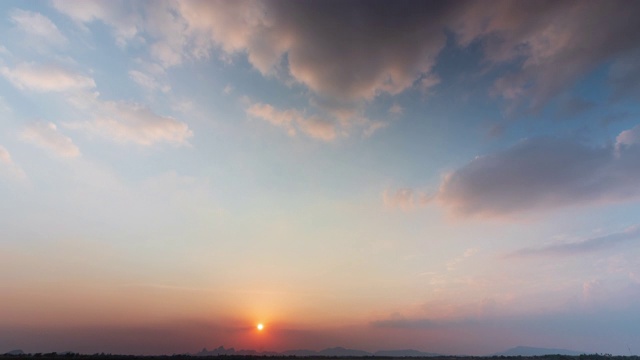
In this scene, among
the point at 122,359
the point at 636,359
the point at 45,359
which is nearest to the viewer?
the point at 45,359

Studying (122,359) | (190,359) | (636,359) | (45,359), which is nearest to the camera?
(45,359)

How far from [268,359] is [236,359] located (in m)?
8.84

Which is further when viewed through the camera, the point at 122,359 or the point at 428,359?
the point at 428,359

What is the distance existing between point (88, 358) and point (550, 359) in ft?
414

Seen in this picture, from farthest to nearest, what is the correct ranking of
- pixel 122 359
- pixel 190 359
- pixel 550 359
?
pixel 550 359
pixel 190 359
pixel 122 359

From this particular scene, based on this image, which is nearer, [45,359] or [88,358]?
[45,359]

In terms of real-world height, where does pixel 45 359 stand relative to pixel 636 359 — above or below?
above

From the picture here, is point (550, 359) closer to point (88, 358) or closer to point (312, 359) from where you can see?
point (312, 359)

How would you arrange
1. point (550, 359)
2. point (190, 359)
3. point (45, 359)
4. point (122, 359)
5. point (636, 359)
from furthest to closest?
point (636, 359) < point (550, 359) < point (190, 359) < point (122, 359) < point (45, 359)

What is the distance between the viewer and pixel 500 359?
10481cm

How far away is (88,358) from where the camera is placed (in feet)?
286

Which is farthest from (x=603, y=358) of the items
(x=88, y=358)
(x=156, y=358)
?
(x=88, y=358)

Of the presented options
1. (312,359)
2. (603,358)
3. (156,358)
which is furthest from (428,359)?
(156,358)

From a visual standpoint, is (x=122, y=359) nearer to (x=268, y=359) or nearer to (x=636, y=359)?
(x=268, y=359)
